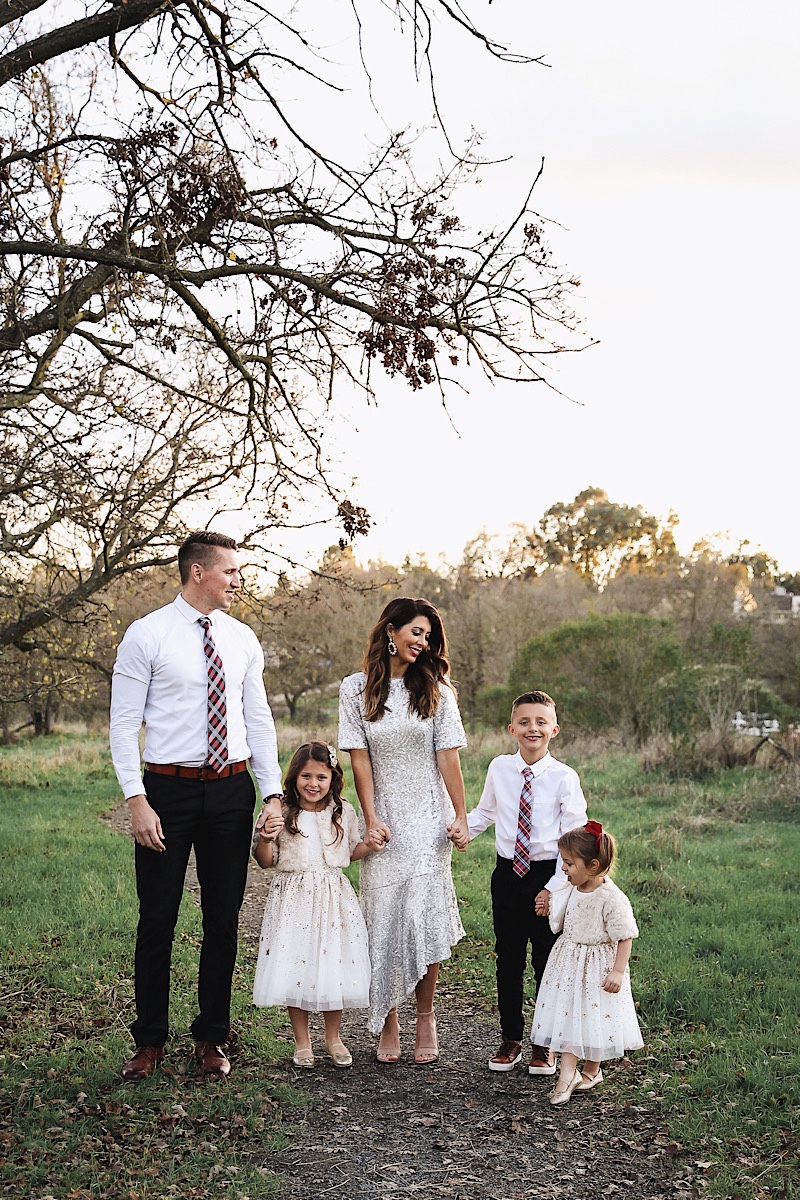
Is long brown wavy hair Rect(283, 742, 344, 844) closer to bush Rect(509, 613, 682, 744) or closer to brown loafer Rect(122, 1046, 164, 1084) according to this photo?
brown loafer Rect(122, 1046, 164, 1084)

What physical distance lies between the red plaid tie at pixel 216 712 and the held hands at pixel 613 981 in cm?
189

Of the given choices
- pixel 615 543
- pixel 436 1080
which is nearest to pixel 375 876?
pixel 436 1080

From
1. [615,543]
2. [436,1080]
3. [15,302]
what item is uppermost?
[615,543]

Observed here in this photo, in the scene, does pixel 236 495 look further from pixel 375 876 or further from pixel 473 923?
pixel 375 876

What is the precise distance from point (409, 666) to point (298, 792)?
802 mm

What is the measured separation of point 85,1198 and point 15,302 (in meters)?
5.31

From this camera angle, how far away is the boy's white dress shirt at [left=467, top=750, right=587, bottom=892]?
5.11 m

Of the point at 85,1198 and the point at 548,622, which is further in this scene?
the point at 548,622

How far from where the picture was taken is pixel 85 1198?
383 centimetres

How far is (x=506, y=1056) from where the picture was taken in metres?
5.11

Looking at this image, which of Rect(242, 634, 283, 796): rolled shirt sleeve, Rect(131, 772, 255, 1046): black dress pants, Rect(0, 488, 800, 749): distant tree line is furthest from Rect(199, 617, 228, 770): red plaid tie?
Rect(0, 488, 800, 749): distant tree line

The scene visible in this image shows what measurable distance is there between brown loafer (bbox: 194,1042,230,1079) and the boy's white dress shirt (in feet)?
4.94

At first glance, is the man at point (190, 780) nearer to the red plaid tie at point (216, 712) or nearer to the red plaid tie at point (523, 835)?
the red plaid tie at point (216, 712)

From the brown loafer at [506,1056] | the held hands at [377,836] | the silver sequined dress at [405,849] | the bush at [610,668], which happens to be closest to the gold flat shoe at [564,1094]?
the brown loafer at [506,1056]
